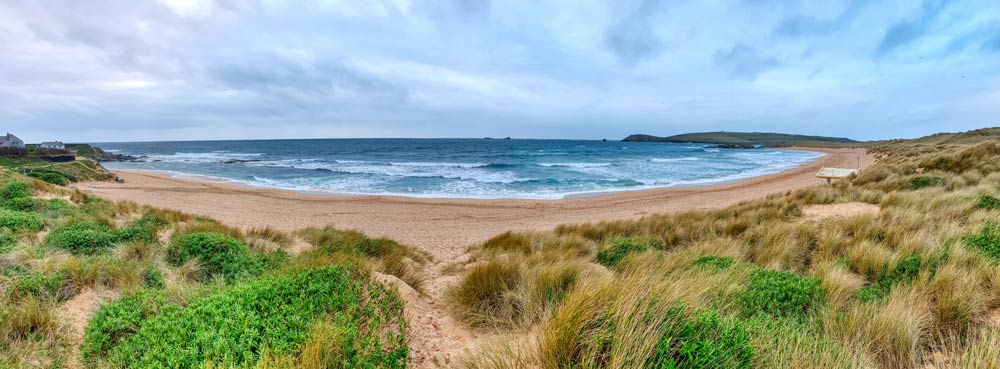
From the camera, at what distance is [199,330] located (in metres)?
2.61

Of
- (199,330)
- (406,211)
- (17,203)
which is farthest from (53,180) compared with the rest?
(199,330)

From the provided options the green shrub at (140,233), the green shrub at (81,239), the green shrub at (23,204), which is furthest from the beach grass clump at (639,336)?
the green shrub at (23,204)

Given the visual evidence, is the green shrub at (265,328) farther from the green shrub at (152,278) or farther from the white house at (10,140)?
the white house at (10,140)

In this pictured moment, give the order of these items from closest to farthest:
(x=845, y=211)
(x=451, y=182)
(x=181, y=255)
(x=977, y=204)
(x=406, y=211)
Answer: (x=181, y=255)
(x=977, y=204)
(x=845, y=211)
(x=406, y=211)
(x=451, y=182)

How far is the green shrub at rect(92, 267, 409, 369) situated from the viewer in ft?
7.88

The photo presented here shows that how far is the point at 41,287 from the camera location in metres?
3.66

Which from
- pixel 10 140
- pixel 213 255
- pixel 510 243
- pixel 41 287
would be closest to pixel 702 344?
pixel 41 287

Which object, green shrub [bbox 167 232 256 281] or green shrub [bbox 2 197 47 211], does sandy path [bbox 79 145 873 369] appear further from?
green shrub [bbox 2 197 47 211]

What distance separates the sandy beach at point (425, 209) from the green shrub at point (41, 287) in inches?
239

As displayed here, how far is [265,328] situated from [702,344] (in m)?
2.89

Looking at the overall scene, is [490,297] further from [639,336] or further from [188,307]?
[188,307]

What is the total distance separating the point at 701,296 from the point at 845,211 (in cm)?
958

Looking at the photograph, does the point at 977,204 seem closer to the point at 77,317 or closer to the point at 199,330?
the point at 199,330

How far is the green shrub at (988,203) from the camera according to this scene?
731cm
